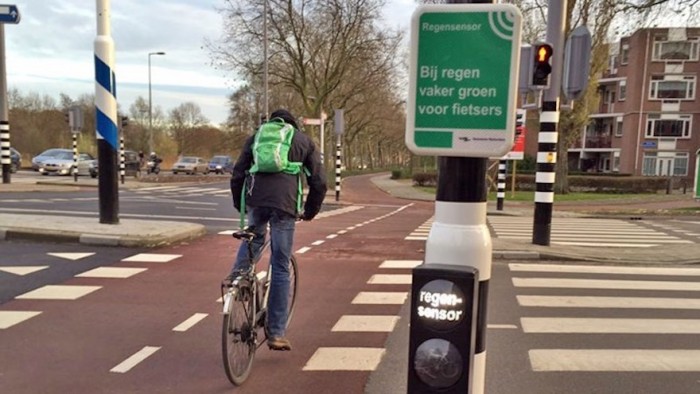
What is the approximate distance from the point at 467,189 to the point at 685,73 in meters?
50.5

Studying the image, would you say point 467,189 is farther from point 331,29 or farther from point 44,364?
point 331,29

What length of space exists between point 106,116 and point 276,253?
6.77 meters

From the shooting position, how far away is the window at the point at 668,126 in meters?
43.9

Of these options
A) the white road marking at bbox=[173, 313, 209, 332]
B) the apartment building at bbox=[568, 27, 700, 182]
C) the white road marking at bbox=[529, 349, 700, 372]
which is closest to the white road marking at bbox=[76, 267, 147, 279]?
the white road marking at bbox=[173, 313, 209, 332]

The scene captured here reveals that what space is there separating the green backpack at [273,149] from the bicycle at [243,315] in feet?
1.67

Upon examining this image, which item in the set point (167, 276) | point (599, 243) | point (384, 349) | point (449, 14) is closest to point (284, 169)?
point (384, 349)

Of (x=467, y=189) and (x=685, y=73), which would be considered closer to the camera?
(x=467, y=189)

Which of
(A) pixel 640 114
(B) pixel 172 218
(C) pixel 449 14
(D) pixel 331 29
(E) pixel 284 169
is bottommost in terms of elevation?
(B) pixel 172 218

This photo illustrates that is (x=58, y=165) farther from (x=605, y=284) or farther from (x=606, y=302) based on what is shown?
(x=606, y=302)

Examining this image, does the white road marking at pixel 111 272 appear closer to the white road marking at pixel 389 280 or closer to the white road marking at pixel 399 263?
the white road marking at pixel 389 280

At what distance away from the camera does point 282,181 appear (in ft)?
12.9

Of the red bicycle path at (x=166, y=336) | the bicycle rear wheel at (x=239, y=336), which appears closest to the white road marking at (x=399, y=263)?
the red bicycle path at (x=166, y=336)

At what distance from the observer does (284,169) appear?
12.7 ft

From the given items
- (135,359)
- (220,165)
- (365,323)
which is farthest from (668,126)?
(135,359)
